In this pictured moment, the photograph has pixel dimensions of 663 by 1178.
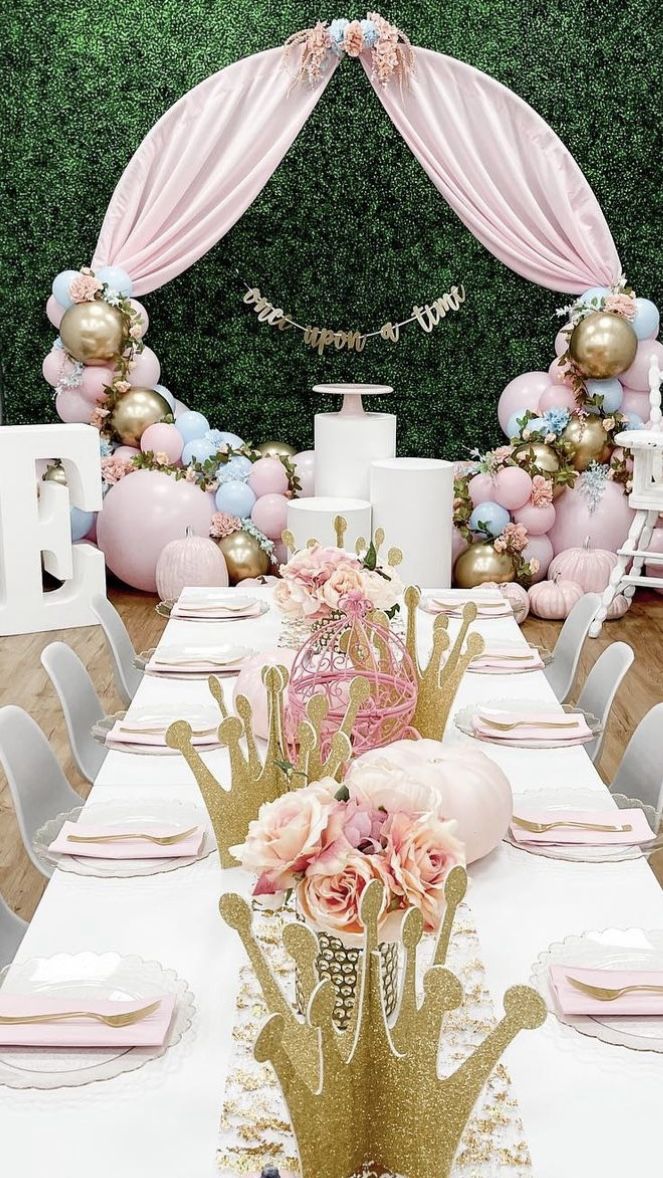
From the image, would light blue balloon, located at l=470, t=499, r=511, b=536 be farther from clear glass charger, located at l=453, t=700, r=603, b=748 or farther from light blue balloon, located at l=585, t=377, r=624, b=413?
clear glass charger, located at l=453, t=700, r=603, b=748

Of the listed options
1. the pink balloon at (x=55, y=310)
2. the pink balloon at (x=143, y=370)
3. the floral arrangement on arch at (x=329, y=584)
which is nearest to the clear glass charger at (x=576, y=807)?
the floral arrangement on arch at (x=329, y=584)

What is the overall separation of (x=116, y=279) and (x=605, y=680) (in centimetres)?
376

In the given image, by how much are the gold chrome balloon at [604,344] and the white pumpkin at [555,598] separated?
3.23 ft

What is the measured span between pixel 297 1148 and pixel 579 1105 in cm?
29

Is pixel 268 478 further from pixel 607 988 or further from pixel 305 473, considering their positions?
pixel 607 988

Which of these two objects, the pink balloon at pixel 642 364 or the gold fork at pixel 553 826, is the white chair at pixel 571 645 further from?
the pink balloon at pixel 642 364

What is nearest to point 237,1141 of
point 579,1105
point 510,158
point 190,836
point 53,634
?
point 579,1105

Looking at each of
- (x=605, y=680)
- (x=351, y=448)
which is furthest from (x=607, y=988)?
(x=351, y=448)

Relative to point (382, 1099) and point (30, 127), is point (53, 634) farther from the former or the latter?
point (382, 1099)

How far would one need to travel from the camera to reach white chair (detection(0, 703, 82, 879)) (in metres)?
2.11

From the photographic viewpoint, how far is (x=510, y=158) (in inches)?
223

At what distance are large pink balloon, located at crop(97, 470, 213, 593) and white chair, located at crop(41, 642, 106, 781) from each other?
2.83 meters

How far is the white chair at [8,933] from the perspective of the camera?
1.91 metres

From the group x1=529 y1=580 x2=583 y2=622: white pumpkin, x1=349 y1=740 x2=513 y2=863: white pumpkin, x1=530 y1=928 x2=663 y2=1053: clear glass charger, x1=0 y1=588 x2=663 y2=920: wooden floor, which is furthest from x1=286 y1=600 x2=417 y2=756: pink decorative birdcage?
x1=529 y1=580 x2=583 y2=622: white pumpkin
